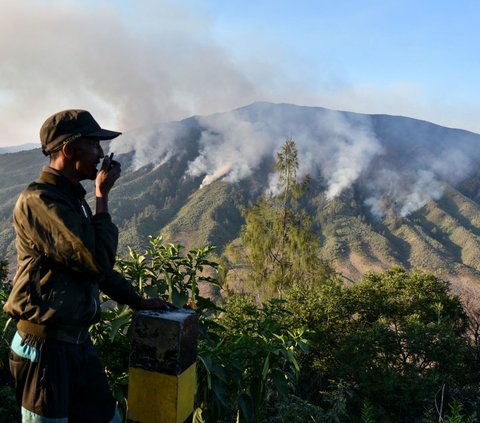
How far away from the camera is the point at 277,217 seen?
72.5 feet

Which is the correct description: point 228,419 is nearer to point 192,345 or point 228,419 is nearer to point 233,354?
point 233,354

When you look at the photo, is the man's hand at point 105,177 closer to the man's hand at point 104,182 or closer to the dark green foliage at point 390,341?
the man's hand at point 104,182

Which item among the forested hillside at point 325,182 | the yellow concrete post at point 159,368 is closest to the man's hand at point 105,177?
the yellow concrete post at point 159,368

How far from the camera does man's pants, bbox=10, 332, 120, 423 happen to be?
6.00 ft

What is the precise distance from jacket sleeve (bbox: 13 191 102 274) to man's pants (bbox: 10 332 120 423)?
0.40 metres

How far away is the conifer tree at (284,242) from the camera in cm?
2139

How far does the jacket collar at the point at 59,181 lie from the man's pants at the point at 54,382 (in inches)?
26.1

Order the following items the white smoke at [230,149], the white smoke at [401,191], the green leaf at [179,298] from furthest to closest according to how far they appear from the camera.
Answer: the white smoke at [230,149]
the white smoke at [401,191]
the green leaf at [179,298]

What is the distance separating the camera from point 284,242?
72.0ft

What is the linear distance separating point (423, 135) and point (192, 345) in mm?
179927

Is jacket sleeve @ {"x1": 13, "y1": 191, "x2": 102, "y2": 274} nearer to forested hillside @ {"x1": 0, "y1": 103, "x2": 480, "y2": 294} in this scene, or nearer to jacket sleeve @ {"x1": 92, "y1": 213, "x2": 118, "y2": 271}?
jacket sleeve @ {"x1": 92, "y1": 213, "x2": 118, "y2": 271}

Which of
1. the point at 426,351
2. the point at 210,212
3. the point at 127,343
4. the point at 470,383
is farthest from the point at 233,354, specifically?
the point at 210,212

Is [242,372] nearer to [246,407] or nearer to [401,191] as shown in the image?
[246,407]

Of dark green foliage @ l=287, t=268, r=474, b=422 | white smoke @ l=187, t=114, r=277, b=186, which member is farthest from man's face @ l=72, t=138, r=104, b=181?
white smoke @ l=187, t=114, r=277, b=186
